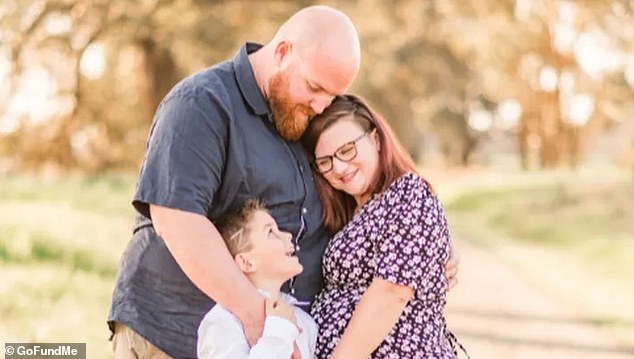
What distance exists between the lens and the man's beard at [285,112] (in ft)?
12.6

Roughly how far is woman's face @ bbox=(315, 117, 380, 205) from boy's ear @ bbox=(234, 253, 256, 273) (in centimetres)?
48

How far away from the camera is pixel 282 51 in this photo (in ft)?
12.6

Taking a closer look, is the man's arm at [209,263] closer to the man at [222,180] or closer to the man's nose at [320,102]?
the man at [222,180]

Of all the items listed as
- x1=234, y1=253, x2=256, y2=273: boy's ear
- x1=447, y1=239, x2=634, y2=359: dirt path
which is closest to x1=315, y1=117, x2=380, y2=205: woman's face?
x1=234, y1=253, x2=256, y2=273: boy's ear

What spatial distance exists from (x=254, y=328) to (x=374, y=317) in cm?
38

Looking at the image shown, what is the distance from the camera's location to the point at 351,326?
12.3 feet

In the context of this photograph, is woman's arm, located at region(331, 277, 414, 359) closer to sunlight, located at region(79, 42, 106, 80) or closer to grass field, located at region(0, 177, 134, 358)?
grass field, located at region(0, 177, 134, 358)

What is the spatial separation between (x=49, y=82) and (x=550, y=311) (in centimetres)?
1237

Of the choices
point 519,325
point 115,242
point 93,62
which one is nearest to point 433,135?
point 93,62

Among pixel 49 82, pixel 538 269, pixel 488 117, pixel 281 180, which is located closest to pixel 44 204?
pixel 538 269

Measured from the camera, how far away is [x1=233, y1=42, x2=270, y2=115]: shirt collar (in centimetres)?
384

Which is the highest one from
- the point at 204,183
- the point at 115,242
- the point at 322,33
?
the point at 115,242

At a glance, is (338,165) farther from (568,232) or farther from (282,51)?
(568,232)

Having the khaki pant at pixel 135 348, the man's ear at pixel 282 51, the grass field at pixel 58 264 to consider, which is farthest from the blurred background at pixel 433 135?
the man's ear at pixel 282 51
